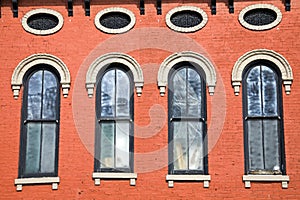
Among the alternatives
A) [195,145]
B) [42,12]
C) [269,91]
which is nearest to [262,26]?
[269,91]

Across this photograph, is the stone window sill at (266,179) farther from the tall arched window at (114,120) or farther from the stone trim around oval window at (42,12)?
the stone trim around oval window at (42,12)

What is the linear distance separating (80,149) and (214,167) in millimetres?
3154

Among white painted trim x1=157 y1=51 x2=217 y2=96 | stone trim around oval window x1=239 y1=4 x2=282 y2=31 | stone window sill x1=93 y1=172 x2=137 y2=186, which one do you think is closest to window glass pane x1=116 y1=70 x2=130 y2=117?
white painted trim x1=157 y1=51 x2=217 y2=96

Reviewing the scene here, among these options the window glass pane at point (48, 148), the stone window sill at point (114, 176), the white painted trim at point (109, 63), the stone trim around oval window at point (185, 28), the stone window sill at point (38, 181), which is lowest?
the stone window sill at point (38, 181)

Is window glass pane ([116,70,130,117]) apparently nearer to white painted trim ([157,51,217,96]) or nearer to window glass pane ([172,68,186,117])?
white painted trim ([157,51,217,96])

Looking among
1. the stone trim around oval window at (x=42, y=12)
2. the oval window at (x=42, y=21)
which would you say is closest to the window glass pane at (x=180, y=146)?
the stone trim around oval window at (x=42, y=12)

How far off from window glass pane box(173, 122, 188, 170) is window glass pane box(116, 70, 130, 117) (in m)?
1.25

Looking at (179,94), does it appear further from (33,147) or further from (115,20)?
(33,147)

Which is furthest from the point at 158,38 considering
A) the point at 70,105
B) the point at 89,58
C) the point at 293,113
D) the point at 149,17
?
the point at 293,113

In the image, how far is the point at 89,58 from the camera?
1511 cm

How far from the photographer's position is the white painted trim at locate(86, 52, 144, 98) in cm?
1484

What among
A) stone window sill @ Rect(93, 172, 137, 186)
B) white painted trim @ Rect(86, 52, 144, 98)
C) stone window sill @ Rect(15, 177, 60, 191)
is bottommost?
stone window sill @ Rect(15, 177, 60, 191)

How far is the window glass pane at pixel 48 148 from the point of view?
47.6ft

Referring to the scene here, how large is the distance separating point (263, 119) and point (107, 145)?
3.73m
